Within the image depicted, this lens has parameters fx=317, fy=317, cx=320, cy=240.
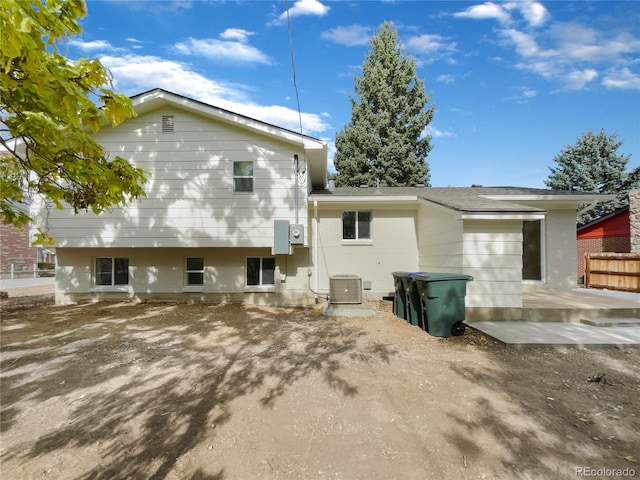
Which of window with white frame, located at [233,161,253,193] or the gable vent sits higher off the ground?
the gable vent

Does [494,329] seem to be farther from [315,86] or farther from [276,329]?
[315,86]

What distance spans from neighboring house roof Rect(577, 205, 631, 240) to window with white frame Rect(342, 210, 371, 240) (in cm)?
1068

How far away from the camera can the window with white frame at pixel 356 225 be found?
11.1 meters

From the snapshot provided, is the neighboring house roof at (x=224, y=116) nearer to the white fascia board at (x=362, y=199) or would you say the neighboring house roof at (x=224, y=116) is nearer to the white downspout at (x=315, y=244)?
the white fascia board at (x=362, y=199)

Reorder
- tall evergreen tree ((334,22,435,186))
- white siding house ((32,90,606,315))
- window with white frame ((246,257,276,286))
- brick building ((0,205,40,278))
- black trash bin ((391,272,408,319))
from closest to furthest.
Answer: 1. black trash bin ((391,272,408,319))
2. white siding house ((32,90,606,315))
3. window with white frame ((246,257,276,286))
4. brick building ((0,205,40,278))
5. tall evergreen tree ((334,22,435,186))

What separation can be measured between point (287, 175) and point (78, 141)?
5.95 m

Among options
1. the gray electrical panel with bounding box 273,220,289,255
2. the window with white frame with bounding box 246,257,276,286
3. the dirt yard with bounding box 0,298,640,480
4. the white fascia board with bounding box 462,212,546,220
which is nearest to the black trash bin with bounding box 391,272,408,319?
the dirt yard with bounding box 0,298,640,480

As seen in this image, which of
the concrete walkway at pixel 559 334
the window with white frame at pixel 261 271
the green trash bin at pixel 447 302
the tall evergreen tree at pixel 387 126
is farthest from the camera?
the tall evergreen tree at pixel 387 126

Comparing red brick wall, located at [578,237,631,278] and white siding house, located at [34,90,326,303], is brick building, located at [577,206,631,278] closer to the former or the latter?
red brick wall, located at [578,237,631,278]

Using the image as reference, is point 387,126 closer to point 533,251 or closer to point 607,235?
point 607,235

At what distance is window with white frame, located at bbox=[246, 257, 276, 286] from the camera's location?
10734mm

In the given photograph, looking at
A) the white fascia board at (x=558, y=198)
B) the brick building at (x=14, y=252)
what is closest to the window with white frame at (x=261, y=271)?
the white fascia board at (x=558, y=198)

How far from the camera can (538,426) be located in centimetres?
310

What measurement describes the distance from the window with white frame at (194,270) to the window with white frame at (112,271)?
6.91 feet
